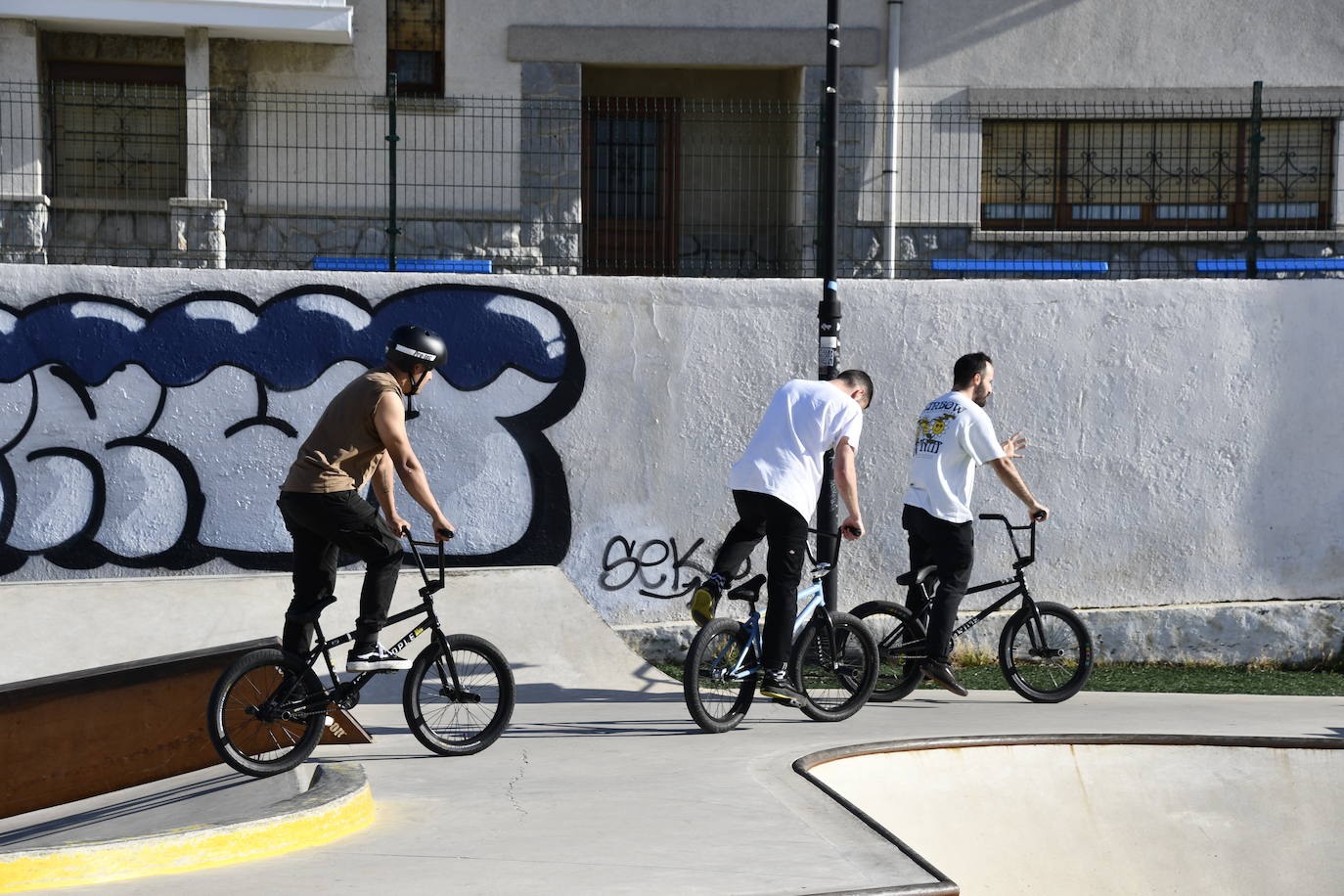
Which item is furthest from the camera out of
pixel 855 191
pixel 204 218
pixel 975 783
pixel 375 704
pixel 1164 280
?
pixel 855 191

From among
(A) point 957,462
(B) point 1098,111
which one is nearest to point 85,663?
(A) point 957,462

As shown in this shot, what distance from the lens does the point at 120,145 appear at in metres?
13.6

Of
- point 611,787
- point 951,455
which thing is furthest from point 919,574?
point 611,787

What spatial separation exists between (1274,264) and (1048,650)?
725cm

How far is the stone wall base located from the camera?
363 inches

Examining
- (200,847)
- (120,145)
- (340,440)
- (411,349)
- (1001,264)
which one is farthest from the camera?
(120,145)

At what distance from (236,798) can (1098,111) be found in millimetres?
11878

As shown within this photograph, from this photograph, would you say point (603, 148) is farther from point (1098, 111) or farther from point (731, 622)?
point (731, 622)

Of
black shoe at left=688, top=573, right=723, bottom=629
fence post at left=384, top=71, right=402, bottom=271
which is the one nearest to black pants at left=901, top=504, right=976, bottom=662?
black shoe at left=688, top=573, right=723, bottom=629

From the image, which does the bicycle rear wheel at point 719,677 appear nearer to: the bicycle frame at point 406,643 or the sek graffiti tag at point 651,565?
the bicycle frame at point 406,643

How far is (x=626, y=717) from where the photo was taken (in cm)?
677

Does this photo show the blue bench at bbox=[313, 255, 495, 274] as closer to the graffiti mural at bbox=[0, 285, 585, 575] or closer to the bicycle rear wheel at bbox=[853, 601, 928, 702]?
the graffiti mural at bbox=[0, 285, 585, 575]

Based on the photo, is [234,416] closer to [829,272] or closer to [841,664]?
[829,272]

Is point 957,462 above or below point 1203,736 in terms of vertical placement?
above
